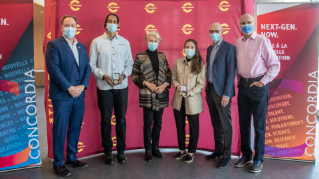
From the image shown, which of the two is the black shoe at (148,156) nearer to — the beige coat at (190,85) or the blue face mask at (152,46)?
the beige coat at (190,85)

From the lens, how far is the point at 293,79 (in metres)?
2.98

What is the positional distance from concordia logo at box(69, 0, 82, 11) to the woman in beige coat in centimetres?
145

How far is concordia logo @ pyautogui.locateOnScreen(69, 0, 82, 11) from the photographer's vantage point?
9.77ft

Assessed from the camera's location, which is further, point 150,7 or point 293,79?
point 150,7

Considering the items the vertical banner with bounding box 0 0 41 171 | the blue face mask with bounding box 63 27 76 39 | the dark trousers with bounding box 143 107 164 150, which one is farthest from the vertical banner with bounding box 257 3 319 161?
the vertical banner with bounding box 0 0 41 171

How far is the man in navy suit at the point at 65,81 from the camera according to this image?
2469 millimetres

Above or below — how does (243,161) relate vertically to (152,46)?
below

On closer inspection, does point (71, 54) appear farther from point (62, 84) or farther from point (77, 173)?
point (77, 173)

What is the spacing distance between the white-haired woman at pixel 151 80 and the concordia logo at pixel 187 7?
68cm

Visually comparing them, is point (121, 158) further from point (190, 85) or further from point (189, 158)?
point (190, 85)

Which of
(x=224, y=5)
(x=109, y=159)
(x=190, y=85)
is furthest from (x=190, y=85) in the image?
(x=109, y=159)

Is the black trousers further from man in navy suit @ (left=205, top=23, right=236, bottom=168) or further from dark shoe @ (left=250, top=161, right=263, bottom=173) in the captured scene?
dark shoe @ (left=250, top=161, right=263, bottom=173)

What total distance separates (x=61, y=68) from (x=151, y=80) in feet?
3.32

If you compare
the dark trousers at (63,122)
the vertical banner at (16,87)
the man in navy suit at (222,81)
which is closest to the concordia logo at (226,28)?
the man in navy suit at (222,81)
